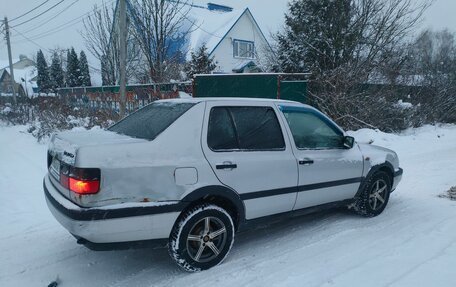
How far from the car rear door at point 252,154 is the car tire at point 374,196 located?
1398mm

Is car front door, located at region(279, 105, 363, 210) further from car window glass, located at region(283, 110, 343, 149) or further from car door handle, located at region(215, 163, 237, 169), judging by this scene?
car door handle, located at region(215, 163, 237, 169)

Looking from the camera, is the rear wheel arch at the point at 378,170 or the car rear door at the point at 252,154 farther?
the rear wheel arch at the point at 378,170

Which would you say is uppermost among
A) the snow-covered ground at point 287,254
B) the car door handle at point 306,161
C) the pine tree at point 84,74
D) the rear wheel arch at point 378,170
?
the pine tree at point 84,74

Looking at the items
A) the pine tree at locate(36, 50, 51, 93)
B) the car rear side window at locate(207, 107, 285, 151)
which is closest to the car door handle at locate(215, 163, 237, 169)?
the car rear side window at locate(207, 107, 285, 151)

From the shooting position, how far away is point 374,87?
1246 centimetres

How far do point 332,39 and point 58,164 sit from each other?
12.5 metres

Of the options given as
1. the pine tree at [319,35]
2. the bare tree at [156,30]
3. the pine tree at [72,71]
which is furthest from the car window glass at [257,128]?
the pine tree at [72,71]

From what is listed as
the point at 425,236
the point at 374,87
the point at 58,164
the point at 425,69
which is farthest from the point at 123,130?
the point at 425,69

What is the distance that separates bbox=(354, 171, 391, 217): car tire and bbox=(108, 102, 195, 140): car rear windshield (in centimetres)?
281

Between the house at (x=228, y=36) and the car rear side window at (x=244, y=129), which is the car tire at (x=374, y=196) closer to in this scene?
the car rear side window at (x=244, y=129)

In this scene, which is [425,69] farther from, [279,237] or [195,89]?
[279,237]

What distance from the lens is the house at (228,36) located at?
27.1 m

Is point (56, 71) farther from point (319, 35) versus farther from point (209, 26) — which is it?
point (319, 35)

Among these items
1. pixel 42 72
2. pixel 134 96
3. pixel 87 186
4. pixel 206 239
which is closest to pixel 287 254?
pixel 206 239
